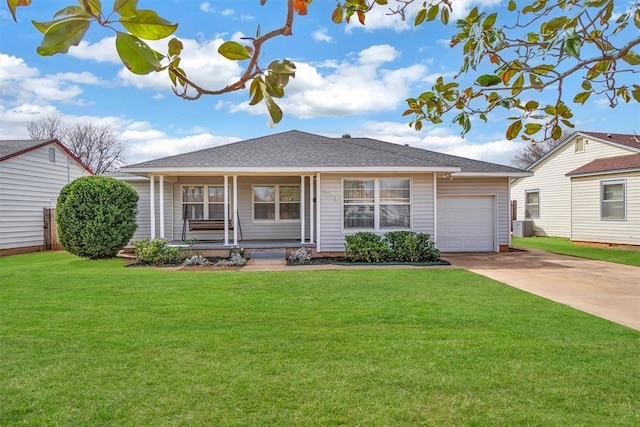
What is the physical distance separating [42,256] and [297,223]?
28.9 feet

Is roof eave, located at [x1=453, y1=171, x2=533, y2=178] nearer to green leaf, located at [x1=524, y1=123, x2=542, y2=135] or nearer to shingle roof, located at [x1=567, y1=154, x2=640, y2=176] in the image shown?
shingle roof, located at [x1=567, y1=154, x2=640, y2=176]

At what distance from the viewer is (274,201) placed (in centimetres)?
1594

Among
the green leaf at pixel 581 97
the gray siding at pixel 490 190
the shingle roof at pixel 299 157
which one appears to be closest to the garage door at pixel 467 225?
the gray siding at pixel 490 190

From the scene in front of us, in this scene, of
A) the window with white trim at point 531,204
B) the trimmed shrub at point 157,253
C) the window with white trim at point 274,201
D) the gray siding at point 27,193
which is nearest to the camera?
the trimmed shrub at point 157,253

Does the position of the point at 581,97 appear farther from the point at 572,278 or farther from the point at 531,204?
the point at 531,204

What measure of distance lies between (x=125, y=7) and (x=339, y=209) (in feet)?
40.8

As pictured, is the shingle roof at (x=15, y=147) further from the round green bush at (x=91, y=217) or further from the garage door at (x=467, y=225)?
the garage door at (x=467, y=225)

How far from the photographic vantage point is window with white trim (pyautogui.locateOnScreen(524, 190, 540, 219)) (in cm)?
2192

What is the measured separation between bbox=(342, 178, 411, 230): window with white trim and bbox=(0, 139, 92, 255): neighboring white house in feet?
38.2

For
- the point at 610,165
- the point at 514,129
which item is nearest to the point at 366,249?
the point at 514,129

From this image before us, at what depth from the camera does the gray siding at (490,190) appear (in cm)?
1520

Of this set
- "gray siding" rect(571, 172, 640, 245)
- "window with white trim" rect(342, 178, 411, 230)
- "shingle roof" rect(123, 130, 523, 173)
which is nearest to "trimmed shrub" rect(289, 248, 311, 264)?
"window with white trim" rect(342, 178, 411, 230)

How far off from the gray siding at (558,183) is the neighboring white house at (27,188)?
22.5 meters

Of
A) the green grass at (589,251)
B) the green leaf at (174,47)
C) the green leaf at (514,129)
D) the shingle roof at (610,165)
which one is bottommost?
the green grass at (589,251)
